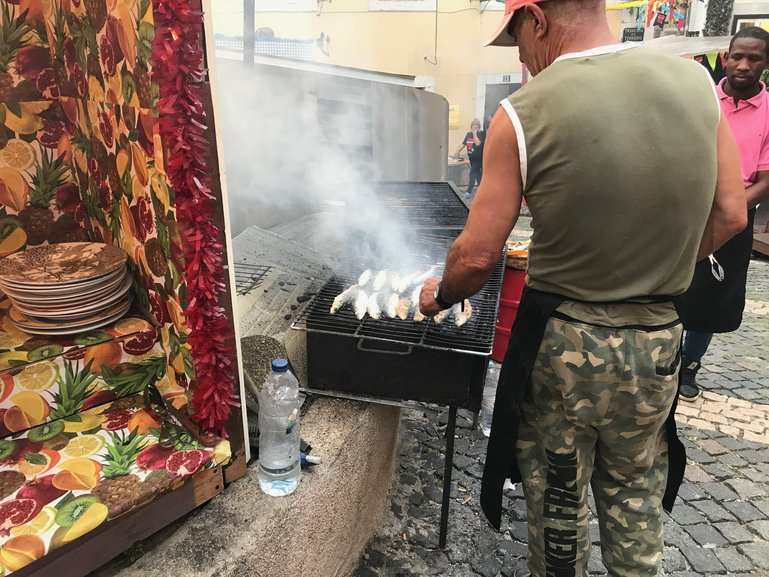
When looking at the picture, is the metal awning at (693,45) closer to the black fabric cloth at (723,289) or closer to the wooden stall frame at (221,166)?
A: the black fabric cloth at (723,289)

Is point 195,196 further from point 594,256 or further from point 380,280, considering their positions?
point 380,280

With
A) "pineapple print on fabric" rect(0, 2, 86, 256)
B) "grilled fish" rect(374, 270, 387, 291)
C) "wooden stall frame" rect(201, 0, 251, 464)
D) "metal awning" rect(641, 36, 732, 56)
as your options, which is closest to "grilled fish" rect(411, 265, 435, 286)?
"grilled fish" rect(374, 270, 387, 291)

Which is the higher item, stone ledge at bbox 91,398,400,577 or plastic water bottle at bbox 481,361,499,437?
stone ledge at bbox 91,398,400,577

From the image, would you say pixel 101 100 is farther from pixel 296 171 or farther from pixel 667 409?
pixel 296 171

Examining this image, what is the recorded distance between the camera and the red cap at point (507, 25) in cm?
198

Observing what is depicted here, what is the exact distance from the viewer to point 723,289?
4.29 metres

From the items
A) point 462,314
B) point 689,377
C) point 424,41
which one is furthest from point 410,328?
point 424,41

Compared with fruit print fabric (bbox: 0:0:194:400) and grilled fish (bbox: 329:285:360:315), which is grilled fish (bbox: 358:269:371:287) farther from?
fruit print fabric (bbox: 0:0:194:400)

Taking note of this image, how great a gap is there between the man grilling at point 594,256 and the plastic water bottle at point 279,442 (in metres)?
0.86

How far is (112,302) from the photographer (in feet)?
8.05

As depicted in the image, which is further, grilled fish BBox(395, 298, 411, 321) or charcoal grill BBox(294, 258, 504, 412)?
grilled fish BBox(395, 298, 411, 321)

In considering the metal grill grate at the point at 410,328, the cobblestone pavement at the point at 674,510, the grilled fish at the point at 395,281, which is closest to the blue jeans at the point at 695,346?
the cobblestone pavement at the point at 674,510

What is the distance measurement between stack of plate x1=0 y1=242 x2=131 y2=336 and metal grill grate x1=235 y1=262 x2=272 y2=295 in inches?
44.0

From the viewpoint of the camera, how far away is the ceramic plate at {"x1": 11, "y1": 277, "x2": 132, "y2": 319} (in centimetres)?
229
